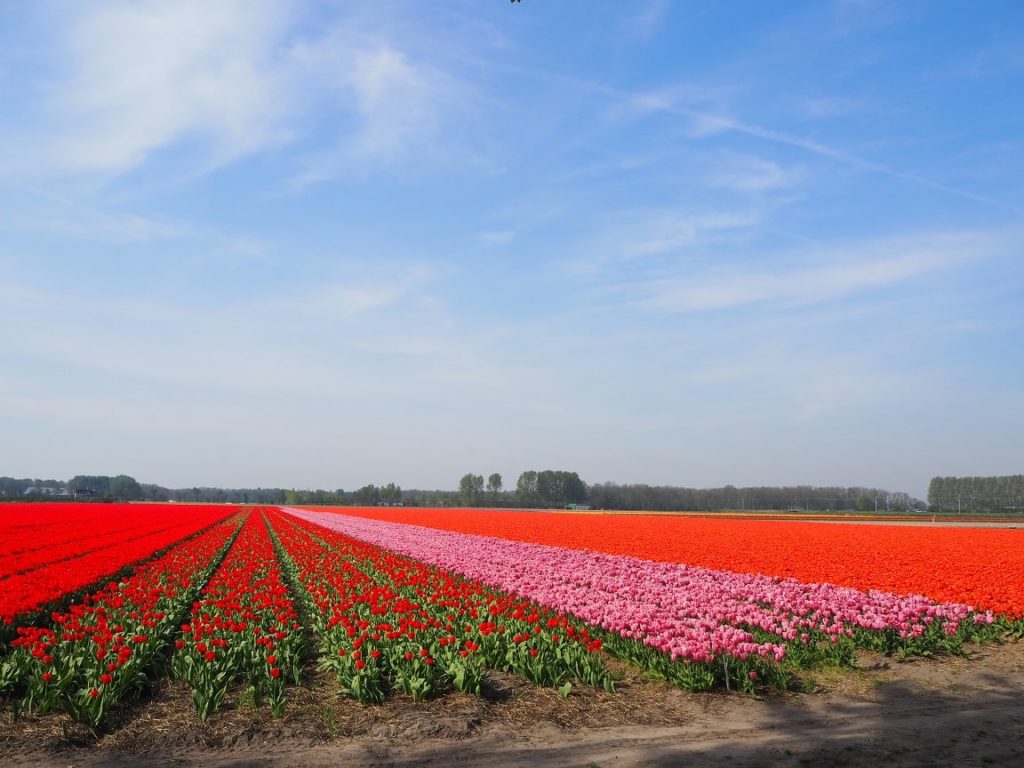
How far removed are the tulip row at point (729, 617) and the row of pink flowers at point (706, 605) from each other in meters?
0.02

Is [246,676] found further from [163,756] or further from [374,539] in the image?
[374,539]

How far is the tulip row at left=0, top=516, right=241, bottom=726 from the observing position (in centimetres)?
726

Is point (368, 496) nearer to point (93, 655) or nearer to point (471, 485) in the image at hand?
point (471, 485)

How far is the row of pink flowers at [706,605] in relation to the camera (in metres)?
9.35

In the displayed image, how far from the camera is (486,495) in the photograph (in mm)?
169750

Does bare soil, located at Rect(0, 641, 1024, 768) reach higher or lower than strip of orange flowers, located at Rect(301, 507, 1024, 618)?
lower

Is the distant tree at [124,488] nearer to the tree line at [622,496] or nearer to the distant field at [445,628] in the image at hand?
the tree line at [622,496]

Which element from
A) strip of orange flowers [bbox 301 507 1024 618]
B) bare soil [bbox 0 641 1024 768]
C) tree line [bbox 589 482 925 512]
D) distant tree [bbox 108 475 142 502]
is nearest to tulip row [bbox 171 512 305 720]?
bare soil [bbox 0 641 1024 768]

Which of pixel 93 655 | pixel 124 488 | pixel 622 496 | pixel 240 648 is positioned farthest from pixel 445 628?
pixel 124 488

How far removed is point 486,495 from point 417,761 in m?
165

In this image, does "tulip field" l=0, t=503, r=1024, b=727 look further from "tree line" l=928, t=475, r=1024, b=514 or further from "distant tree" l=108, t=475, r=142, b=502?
"distant tree" l=108, t=475, r=142, b=502

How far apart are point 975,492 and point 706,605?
175462 mm

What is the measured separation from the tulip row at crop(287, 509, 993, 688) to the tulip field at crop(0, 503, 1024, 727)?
1.5 inches

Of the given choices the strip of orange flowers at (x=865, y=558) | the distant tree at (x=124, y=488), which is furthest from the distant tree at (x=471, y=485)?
the strip of orange flowers at (x=865, y=558)
